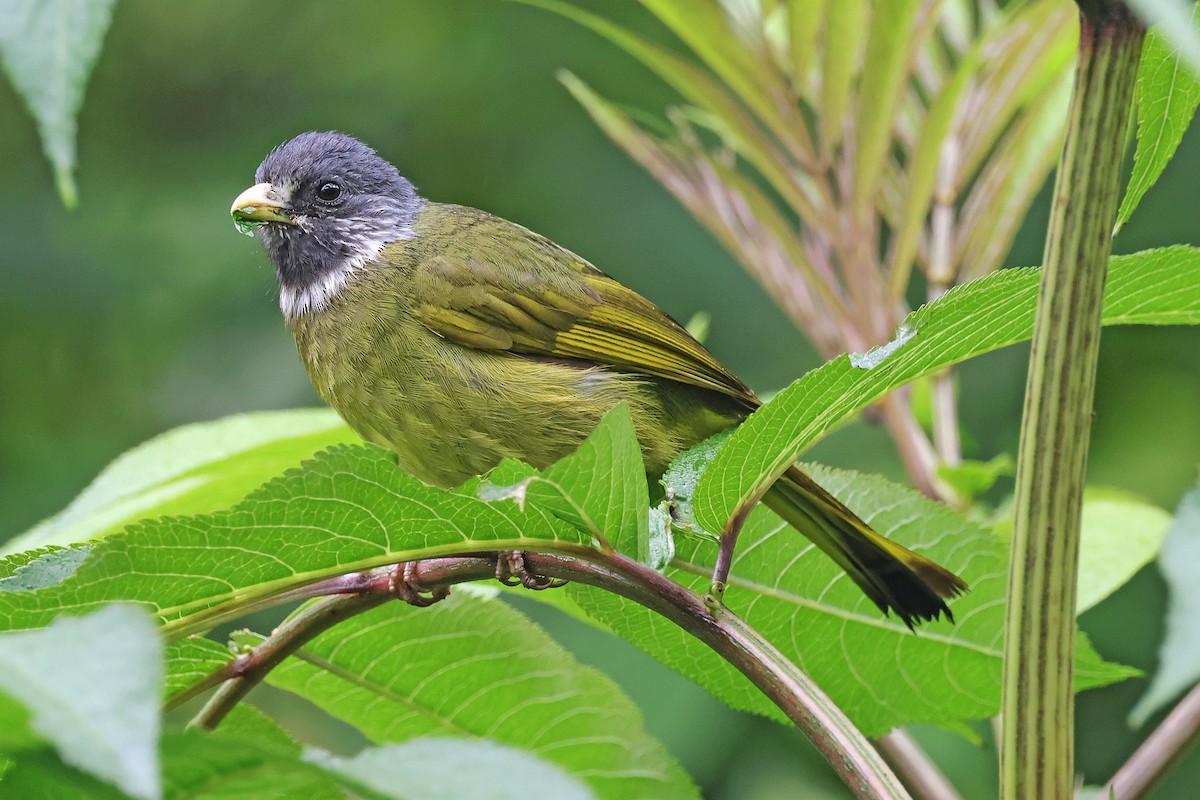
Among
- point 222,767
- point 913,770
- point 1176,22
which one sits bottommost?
point 913,770

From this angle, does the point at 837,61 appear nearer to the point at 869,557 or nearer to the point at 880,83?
the point at 880,83

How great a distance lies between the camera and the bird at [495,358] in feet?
→ 7.66

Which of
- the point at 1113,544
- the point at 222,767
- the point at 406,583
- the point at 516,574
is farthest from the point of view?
the point at 1113,544

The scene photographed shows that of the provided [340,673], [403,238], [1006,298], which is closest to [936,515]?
[1006,298]

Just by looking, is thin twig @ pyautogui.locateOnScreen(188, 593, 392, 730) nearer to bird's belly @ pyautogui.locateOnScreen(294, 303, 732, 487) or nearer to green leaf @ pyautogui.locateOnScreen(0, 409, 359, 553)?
green leaf @ pyautogui.locateOnScreen(0, 409, 359, 553)

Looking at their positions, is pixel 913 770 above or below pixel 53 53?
below

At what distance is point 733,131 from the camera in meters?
2.39

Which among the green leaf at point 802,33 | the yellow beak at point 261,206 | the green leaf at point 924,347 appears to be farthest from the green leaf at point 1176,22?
the yellow beak at point 261,206

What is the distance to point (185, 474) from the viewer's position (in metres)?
1.81

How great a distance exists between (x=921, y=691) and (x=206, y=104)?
4.89m

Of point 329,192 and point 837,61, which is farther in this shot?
point 329,192

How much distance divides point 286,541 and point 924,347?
60 cm

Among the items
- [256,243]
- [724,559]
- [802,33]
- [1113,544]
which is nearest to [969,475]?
[1113,544]

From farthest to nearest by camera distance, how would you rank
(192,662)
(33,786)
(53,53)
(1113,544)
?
(1113,544)
(192,662)
(33,786)
(53,53)
